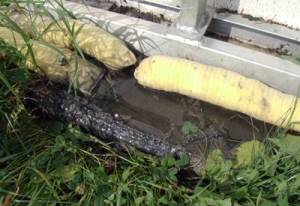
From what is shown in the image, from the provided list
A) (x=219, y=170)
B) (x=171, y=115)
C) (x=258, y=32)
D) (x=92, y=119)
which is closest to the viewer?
(x=219, y=170)

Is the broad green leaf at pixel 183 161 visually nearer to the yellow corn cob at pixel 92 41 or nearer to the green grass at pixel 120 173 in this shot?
the green grass at pixel 120 173

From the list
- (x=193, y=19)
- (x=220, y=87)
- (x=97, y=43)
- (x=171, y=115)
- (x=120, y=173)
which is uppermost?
(x=193, y=19)

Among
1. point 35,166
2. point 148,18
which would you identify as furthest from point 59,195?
point 148,18

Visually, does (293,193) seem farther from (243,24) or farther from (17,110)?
(17,110)

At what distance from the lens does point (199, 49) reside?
2441 millimetres

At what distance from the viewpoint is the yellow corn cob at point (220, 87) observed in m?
2.27

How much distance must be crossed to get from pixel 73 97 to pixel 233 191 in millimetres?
1031

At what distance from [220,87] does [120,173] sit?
A: 28.3 inches

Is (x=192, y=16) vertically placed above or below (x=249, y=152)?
above

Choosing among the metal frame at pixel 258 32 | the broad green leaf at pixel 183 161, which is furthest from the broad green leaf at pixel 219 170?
the metal frame at pixel 258 32

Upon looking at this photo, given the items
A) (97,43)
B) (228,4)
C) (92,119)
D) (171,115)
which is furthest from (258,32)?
(92,119)

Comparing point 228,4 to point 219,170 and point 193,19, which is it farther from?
point 219,170

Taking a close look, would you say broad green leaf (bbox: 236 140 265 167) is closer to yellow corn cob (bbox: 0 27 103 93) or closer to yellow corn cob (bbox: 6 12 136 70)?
yellow corn cob (bbox: 6 12 136 70)

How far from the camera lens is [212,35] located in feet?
8.93
